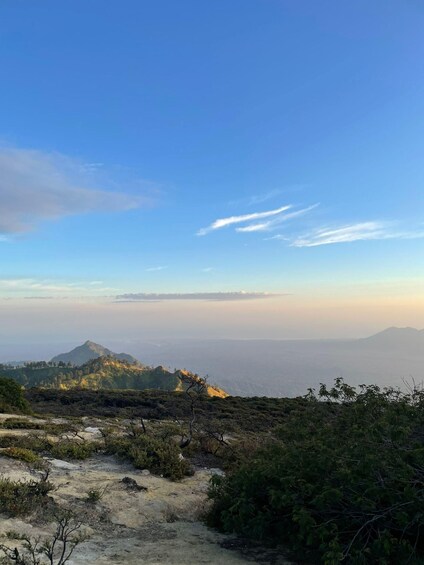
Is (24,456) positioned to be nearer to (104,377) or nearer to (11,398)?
(11,398)

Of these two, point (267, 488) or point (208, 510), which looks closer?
point (267, 488)

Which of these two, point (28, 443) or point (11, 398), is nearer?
point (28, 443)

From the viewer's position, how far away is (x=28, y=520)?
28.5 ft

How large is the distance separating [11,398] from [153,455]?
20297 mm

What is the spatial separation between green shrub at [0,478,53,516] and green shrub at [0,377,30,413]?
21590mm

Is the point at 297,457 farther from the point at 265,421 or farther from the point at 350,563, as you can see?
the point at 265,421

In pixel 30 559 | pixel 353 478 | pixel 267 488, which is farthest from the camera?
pixel 267 488

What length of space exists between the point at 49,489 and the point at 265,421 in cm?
2619

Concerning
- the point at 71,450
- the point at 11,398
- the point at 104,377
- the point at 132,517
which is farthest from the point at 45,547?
the point at 104,377

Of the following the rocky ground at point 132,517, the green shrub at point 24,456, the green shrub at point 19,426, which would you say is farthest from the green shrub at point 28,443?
the green shrub at point 19,426

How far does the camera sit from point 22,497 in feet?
31.1

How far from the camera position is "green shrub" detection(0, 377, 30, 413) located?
96.7 ft

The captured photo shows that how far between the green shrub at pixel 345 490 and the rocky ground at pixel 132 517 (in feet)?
2.40

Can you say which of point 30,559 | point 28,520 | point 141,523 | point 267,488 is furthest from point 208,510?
point 30,559
